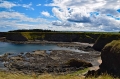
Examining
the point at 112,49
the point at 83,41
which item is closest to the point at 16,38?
the point at 83,41

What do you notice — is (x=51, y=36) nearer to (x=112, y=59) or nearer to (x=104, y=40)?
(x=104, y=40)

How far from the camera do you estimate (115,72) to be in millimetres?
37531

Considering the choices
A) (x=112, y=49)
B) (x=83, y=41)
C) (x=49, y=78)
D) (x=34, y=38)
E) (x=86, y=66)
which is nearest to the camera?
(x=49, y=78)

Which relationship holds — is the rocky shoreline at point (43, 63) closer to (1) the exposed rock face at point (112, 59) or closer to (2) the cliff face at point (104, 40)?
(1) the exposed rock face at point (112, 59)

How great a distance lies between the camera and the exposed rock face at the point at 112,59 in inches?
1470

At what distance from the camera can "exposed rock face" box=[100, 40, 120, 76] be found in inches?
1470

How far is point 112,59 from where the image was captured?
39875 millimetres

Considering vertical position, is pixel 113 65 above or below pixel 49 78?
below

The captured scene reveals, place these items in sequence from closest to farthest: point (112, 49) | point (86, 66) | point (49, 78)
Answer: point (49, 78) → point (112, 49) → point (86, 66)

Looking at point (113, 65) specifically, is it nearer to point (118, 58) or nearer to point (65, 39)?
point (118, 58)

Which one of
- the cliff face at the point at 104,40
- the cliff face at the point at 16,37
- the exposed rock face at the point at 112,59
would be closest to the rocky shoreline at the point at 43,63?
the exposed rock face at the point at 112,59

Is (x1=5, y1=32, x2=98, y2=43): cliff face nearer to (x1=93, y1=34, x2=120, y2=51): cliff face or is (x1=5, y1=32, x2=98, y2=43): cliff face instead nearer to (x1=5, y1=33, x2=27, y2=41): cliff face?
(x1=5, y1=33, x2=27, y2=41): cliff face

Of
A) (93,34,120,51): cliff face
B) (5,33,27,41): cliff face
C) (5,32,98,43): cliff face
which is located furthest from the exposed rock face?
(5,33,27,41): cliff face

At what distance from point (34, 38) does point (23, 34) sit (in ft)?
36.5
